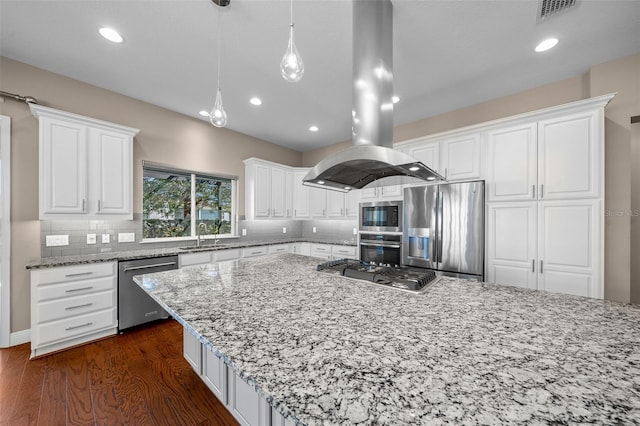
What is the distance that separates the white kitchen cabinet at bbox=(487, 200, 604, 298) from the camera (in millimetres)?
2338

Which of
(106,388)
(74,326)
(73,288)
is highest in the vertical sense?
(73,288)

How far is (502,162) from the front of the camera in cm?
284

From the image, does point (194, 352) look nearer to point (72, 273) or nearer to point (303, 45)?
point (72, 273)

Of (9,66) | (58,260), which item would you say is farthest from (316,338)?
(9,66)

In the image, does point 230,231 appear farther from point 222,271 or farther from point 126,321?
point 222,271

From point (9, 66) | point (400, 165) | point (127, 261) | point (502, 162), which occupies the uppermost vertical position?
point (9, 66)

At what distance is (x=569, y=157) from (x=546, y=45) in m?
1.05

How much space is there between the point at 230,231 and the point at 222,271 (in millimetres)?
2743

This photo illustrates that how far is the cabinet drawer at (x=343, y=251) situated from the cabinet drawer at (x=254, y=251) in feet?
3.90

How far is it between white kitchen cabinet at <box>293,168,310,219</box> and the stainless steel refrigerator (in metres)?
2.30

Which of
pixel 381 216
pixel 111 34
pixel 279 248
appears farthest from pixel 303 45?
pixel 279 248

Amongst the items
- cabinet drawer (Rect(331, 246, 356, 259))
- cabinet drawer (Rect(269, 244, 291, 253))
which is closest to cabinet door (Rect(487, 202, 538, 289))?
cabinet drawer (Rect(331, 246, 356, 259))

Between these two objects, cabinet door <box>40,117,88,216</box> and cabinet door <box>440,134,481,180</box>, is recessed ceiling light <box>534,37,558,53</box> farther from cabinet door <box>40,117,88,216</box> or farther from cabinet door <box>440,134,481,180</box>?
cabinet door <box>40,117,88,216</box>

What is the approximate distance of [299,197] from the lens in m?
5.20
